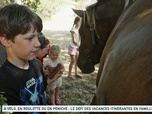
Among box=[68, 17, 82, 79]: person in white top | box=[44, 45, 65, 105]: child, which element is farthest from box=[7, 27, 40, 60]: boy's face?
box=[68, 17, 82, 79]: person in white top

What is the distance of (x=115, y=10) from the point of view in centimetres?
294

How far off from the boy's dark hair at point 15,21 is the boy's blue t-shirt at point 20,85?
0.63 ft

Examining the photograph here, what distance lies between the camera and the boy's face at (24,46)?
1.52 metres

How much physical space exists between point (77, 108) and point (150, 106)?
1.73 ft

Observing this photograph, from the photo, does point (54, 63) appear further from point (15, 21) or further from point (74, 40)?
point (15, 21)

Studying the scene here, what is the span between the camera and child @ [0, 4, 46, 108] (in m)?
1.47

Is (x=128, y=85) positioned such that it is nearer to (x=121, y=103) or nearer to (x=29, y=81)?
(x=121, y=103)

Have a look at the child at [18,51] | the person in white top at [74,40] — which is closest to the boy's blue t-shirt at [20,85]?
the child at [18,51]

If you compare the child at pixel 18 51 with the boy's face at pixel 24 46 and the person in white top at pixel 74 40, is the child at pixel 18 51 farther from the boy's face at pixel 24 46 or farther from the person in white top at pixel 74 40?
the person in white top at pixel 74 40

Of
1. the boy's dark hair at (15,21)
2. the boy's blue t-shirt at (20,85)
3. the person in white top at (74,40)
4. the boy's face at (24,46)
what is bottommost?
the person in white top at (74,40)

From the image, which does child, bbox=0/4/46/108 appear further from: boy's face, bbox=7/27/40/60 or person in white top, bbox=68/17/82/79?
person in white top, bbox=68/17/82/79

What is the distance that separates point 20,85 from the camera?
150cm

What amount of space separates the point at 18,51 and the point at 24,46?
2.0 inches

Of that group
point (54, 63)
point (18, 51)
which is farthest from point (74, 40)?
point (18, 51)
